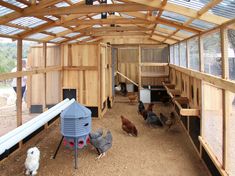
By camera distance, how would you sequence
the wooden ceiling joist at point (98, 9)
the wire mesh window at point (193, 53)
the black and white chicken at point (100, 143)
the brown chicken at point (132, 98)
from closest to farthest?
1. the wooden ceiling joist at point (98, 9)
2. the black and white chicken at point (100, 143)
3. the wire mesh window at point (193, 53)
4. the brown chicken at point (132, 98)

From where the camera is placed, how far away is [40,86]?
690cm

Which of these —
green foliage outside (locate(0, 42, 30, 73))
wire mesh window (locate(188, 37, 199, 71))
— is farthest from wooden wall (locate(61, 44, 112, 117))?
wire mesh window (locate(188, 37, 199, 71))

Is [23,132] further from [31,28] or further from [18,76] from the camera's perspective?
[31,28]

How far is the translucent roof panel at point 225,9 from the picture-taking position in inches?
84.3

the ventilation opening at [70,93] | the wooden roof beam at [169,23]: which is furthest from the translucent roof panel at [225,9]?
the ventilation opening at [70,93]

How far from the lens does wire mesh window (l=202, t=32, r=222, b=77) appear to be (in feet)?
9.72

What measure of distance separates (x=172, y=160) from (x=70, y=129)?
6.05ft

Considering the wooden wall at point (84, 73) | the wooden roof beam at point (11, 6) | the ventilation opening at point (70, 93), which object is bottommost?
the ventilation opening at point (70, 93)

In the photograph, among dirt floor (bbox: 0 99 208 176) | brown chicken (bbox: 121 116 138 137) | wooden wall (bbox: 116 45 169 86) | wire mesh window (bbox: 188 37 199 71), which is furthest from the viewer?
wooden wall (bbox: 116 45 169 86)

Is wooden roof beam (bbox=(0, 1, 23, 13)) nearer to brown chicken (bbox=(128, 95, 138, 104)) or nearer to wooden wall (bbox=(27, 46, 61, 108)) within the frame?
wooden wall (bbox=(27, 46, 61, 108))

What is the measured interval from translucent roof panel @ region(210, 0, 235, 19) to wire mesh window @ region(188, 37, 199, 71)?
1.65 metres

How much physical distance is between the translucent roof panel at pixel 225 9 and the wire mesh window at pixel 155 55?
701cm

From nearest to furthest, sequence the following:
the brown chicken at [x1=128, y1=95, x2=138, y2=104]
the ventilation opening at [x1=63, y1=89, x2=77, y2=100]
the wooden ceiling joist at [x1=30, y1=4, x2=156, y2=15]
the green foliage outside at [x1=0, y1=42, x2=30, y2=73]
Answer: the wooden ceiling joist at [x1=30, y1=4, x2=156, y2=15] → the green foliage outside at [x1=0, y1=42, x2=30, y2=73] → the ventilation opening at [x1=63, y1=89, x2=77, y2=100] → the brown chicken at [x1=128, y1=95, x2=138, y2=104]

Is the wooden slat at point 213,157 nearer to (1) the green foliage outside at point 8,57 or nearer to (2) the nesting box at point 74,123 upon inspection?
(2) the nesting box at point 74,123
